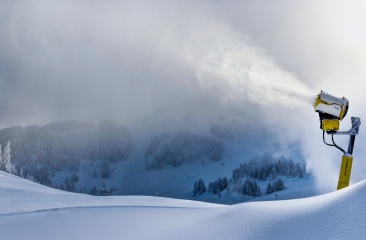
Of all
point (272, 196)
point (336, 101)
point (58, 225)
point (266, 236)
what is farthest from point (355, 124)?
point (272, 196)

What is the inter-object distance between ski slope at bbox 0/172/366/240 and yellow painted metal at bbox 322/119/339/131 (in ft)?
7.17

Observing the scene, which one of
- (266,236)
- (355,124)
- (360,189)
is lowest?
(266,236)

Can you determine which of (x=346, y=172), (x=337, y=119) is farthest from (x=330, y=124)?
(x=346, y=172)

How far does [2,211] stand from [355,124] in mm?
8721

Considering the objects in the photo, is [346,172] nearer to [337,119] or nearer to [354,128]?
[354,128]

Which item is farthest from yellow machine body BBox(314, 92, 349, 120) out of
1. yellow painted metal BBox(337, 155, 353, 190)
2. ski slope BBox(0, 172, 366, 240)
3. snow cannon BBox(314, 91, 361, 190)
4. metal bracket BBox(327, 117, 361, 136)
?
ski slope BBox(0, 172, 366, 240)

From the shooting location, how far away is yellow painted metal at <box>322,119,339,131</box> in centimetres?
911

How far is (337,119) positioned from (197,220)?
4.03 metres

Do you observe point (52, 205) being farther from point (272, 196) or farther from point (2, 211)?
point (272, 196)

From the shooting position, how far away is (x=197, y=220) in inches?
311

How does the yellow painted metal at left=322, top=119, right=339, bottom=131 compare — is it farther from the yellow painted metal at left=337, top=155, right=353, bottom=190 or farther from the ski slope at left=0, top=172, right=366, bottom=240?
the ski slope at left=0, top=172, right=366, bottom=240

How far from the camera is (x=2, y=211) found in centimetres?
978

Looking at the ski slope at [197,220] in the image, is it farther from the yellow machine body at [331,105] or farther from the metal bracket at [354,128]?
the yellow machine body at [331,105]

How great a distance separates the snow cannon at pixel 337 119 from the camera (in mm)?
8992
